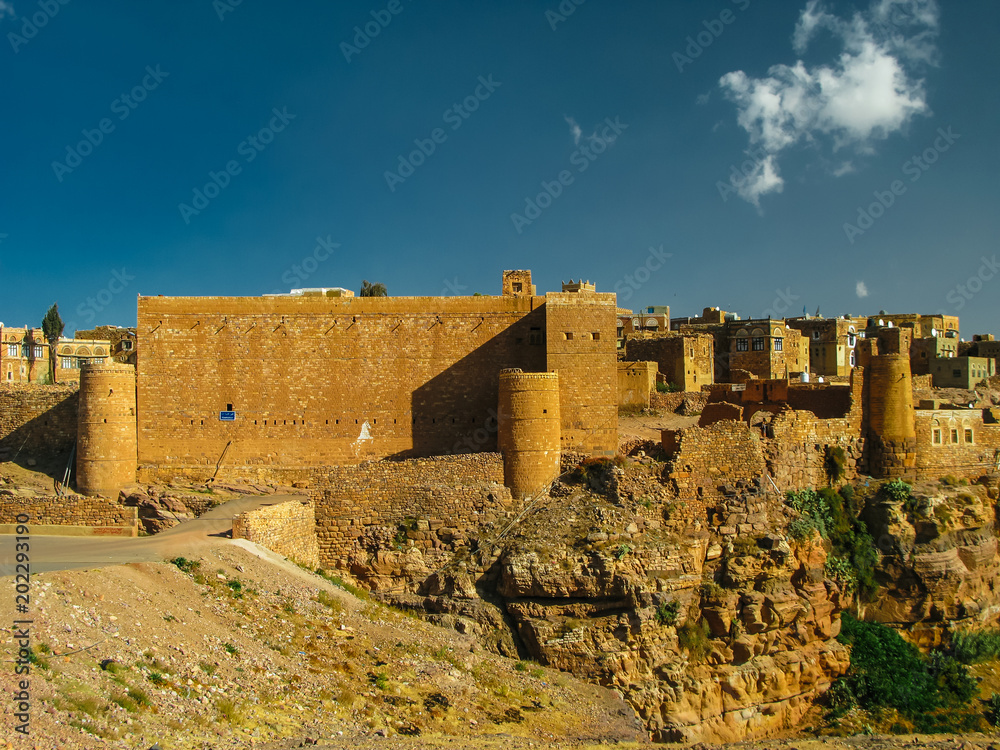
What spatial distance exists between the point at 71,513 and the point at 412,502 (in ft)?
24.5

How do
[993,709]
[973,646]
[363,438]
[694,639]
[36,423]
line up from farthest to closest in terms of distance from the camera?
1. [36,423]
2. [363,438]
3. [973,646]
4. [993,709]
5. [694,639]

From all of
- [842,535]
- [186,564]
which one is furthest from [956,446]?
[186,564]

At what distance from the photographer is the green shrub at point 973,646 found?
20906mm

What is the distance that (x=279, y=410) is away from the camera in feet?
74.4

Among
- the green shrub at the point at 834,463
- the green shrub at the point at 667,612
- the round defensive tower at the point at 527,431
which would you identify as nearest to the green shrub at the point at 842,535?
the green shrub at the point at 834,463

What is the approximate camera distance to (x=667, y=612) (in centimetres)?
1775

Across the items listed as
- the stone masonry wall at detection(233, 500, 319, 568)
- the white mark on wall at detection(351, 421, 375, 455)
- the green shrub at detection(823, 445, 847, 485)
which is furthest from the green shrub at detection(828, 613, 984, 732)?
the white mark on wall at detection(351, 421, 375, 455)

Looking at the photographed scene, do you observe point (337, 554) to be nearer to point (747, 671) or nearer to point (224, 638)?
point (224, 638)

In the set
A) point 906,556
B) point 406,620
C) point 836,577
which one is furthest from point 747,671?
point 406,620

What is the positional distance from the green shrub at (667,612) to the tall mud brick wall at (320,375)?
23.4 feet

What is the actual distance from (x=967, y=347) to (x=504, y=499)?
40966 millimetres

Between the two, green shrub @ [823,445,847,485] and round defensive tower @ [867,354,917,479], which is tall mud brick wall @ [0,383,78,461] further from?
round defensive tower @ [867,354,917,479]

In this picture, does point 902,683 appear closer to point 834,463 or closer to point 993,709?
point 993,709

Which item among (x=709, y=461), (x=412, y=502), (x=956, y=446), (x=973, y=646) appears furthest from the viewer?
(x=956, y=446)
